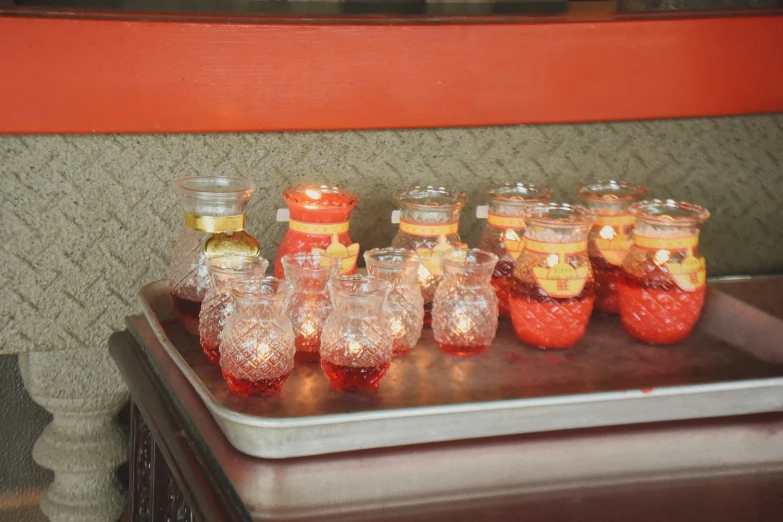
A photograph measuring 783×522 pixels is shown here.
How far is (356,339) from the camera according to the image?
1208 mm

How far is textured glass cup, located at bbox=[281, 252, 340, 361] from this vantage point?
1319 millimetres

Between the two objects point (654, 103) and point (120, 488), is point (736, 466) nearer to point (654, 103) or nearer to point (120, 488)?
point (654, 103)

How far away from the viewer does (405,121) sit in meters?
1.88

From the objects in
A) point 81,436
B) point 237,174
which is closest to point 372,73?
point 237,174

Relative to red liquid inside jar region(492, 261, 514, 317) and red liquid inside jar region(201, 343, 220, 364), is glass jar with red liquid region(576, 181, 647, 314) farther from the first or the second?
red liquid inside jar region(201, 343, 220, 364)

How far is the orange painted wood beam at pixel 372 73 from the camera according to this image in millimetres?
1687

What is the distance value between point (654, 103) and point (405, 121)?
0.59 meters

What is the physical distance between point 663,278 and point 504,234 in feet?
0.98

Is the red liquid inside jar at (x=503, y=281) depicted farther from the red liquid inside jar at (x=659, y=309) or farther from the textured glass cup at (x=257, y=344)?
the textured glass cup at (x=257, y=344)

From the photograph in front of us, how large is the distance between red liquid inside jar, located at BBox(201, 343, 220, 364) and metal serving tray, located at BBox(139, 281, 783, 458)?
2 cm

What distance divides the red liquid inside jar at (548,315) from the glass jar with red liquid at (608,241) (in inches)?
6.5

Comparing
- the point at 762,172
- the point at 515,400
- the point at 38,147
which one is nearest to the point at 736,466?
the point at 515,400

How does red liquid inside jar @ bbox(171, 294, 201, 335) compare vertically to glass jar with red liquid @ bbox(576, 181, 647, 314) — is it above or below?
below

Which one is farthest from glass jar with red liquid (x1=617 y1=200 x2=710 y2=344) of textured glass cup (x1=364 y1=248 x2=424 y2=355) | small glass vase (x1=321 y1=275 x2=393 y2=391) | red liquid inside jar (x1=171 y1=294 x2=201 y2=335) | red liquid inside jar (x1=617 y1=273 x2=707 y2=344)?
red liquid inside jar (x1=171 y1=294 x2=201 y2=335)
